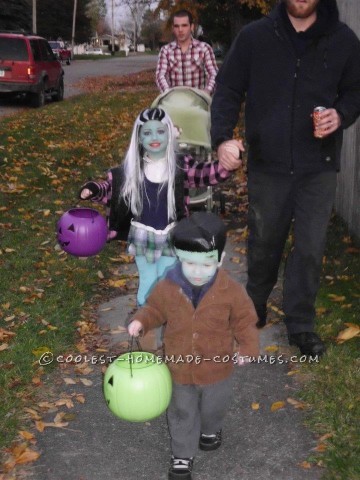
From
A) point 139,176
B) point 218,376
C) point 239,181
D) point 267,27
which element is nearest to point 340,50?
point 267,27

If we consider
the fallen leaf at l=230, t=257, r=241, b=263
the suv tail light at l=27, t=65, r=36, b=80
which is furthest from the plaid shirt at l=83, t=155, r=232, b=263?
the suv tail light at l=27, t=65, r=36, b=80

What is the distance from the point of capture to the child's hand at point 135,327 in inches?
135

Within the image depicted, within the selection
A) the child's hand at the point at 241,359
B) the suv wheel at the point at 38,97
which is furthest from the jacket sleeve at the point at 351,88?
the suv wheel at the point at 38,97

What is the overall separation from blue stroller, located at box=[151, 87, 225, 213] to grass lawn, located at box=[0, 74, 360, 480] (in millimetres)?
1489

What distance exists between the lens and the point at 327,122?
14.1 feet

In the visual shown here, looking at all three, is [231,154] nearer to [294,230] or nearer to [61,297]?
[294,230]

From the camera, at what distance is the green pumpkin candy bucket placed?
3.43m

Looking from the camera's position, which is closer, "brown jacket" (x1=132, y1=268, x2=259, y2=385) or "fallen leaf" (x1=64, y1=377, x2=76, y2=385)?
"brown jacket" (x1=132, y1=268, x2=259, y2=385)

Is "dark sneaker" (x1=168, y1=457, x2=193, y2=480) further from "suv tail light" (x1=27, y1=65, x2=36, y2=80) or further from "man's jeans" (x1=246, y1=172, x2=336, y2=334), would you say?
"suv tail light" (x1=27, y1=65, x2=36, y2=80)

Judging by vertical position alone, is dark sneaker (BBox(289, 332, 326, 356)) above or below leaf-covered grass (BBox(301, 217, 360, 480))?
above

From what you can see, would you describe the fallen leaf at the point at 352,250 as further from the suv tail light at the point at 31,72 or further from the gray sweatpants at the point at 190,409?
the suv tail light at the point at 31,72

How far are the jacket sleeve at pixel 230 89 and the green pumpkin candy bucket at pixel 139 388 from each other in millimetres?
1666

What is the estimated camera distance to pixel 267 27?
177 inches

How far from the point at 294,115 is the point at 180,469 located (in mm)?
2289
